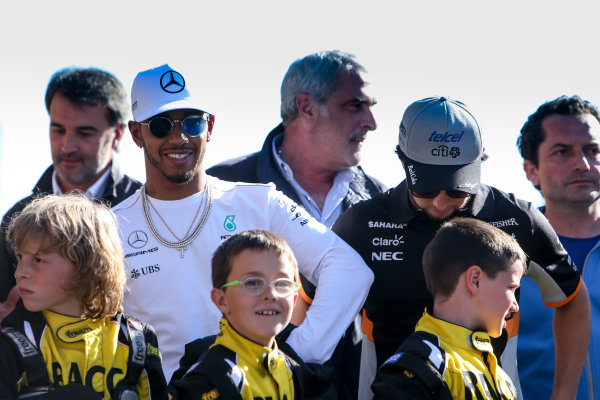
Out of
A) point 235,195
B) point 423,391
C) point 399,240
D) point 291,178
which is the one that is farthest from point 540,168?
point 423,391

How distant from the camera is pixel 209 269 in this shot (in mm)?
3754

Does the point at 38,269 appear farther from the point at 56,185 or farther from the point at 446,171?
the point at 56,185

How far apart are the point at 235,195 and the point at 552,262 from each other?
1.57 m

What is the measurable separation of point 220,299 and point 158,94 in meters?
1.10

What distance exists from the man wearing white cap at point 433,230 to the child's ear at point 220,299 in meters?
0.88

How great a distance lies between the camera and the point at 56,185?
547cm

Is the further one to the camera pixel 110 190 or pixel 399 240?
pixel 110 190

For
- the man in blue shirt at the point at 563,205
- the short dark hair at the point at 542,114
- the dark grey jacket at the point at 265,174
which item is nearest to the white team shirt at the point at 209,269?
the dark grey jacket at the point at 265,174

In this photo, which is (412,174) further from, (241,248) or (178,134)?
(178,134)

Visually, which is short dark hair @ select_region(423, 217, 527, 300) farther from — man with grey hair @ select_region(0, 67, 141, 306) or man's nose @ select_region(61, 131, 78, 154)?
man's nose @ select_region(61, 131, 78, 154)

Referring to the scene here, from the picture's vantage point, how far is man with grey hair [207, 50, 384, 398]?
539 cm

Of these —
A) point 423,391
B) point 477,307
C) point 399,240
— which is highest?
point 399,240

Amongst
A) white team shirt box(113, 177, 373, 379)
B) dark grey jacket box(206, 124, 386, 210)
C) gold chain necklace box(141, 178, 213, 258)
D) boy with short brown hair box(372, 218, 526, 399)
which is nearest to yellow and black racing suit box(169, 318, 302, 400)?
white team shirt box(113, 177, 373, 379)

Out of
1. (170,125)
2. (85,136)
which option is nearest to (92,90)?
(85,136)
